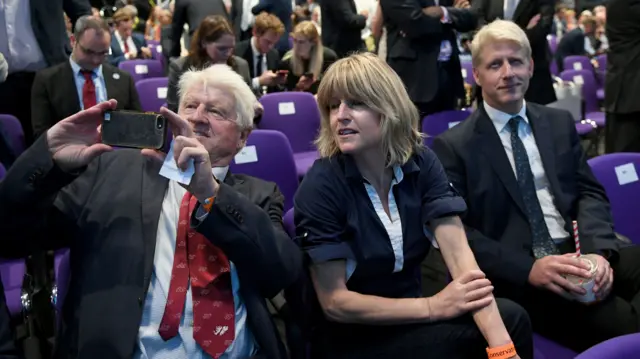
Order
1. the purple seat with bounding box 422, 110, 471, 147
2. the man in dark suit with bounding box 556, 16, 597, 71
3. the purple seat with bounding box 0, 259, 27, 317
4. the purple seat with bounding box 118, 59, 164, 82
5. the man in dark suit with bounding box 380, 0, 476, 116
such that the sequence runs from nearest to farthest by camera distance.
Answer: the purple seat with bounding box 0, 259, 27, 317, the purple seat with bounding box 422, 110, 471, 147, the man in dark suit with bounding box 380, 0, 476, 116, the purple seat with bounding box 118, 59, 164, 82, the man in dark suit with bounding box 556, 16, 597, 71


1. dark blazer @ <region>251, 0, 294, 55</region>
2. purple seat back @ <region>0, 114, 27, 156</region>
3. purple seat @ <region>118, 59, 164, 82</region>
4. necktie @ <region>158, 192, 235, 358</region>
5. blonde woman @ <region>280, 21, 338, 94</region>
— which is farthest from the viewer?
dark blazer @ <region>251, 0, 294, 55</region>

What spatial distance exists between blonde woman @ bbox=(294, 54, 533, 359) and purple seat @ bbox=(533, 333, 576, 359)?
9.0 inches

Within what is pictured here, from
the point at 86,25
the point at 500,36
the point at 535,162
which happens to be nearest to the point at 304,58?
the point at 86,25

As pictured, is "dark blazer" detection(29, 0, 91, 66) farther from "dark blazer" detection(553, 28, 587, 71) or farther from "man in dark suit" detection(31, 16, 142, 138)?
"dark blazer" detection(553, 28, 587, 71)

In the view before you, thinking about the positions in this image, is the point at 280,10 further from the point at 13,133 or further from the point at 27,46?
the point at 13,133

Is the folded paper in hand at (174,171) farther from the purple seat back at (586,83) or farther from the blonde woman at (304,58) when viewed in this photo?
the purple seat back at (586,83)

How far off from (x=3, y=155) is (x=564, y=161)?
2.39m

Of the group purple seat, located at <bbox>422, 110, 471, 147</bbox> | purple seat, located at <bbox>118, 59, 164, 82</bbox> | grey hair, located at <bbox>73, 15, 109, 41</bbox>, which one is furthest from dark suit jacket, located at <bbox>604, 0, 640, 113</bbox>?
purple seat, located at <bbox>118, 59, 164, 82</bbox>

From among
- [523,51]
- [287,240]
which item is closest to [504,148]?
[523,51]

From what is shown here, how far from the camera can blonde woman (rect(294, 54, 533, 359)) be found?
175 cm

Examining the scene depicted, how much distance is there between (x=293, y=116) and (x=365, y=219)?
229cm

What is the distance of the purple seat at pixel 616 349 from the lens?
1173mm

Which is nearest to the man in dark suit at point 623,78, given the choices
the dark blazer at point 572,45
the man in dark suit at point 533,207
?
the man in dark suit at point 533,207

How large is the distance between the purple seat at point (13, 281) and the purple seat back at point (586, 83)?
470cm
